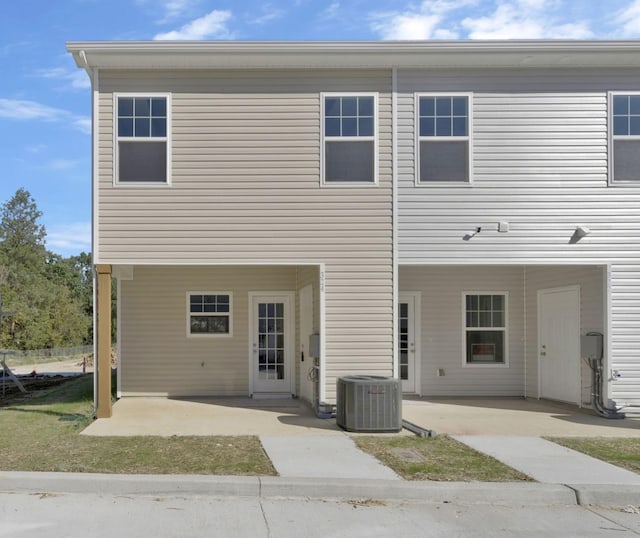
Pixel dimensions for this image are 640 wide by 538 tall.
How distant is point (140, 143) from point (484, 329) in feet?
23.8

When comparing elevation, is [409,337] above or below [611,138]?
below

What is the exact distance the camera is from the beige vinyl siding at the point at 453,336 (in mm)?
12914

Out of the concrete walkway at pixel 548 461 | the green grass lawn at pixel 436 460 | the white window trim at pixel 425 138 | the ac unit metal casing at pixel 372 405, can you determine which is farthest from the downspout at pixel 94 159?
the concrete walkway at pixel 548 461

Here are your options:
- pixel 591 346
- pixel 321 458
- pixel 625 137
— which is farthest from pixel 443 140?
pixel 321 458

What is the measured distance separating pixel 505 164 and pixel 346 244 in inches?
112

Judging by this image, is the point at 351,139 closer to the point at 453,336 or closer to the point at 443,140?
the point at 443,140

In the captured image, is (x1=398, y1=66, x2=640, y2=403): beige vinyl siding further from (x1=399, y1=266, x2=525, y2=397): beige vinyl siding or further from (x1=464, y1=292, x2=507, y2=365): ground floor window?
(x1=464, y1=292, x2=507, y2=365): ground floor window

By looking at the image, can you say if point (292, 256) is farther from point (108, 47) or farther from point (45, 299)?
point (45, 299)

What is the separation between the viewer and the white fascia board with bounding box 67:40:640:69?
32.6 feet

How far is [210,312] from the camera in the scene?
42.8 ft

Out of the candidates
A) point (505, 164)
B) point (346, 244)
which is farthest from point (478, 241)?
point (346, 244)

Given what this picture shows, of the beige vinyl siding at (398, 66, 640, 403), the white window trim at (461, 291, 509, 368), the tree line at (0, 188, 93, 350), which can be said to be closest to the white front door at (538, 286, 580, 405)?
the white window trim at (461, 291, 509, 368)

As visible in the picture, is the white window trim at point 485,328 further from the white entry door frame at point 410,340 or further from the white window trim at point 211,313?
the white window trim at point 211,313

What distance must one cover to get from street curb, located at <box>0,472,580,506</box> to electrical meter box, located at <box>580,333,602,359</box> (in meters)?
4.70
